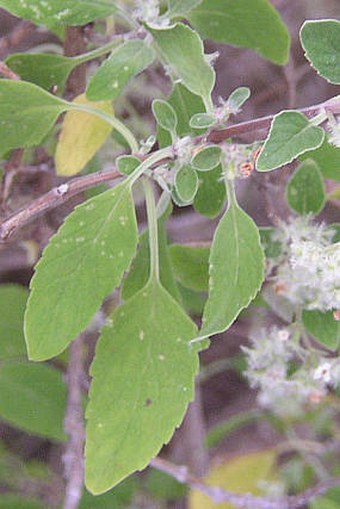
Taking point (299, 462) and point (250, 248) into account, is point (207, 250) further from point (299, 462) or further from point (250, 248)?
point (299, 462)

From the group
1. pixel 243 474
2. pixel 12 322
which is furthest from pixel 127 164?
pixel 243 474

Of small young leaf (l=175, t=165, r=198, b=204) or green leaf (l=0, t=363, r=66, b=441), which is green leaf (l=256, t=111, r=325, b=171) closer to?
small young leaf (l=175, t=165, r=198, b=204)

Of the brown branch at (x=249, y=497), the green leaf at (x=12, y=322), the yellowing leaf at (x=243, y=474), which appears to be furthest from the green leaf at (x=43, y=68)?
the yellowing leaf at (x=243, y=474)

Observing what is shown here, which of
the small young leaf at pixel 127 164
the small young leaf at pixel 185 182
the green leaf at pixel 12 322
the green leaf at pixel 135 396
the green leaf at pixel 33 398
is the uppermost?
the small young leaf at pixel 127 164

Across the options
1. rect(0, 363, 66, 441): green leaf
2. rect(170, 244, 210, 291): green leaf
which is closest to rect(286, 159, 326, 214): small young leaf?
rect(170, 244, 210, 291): green leaf

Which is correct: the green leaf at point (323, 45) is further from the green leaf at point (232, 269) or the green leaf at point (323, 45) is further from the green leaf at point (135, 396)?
the green leaf at point (135, 396)

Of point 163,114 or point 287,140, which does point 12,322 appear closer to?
point 163,114
